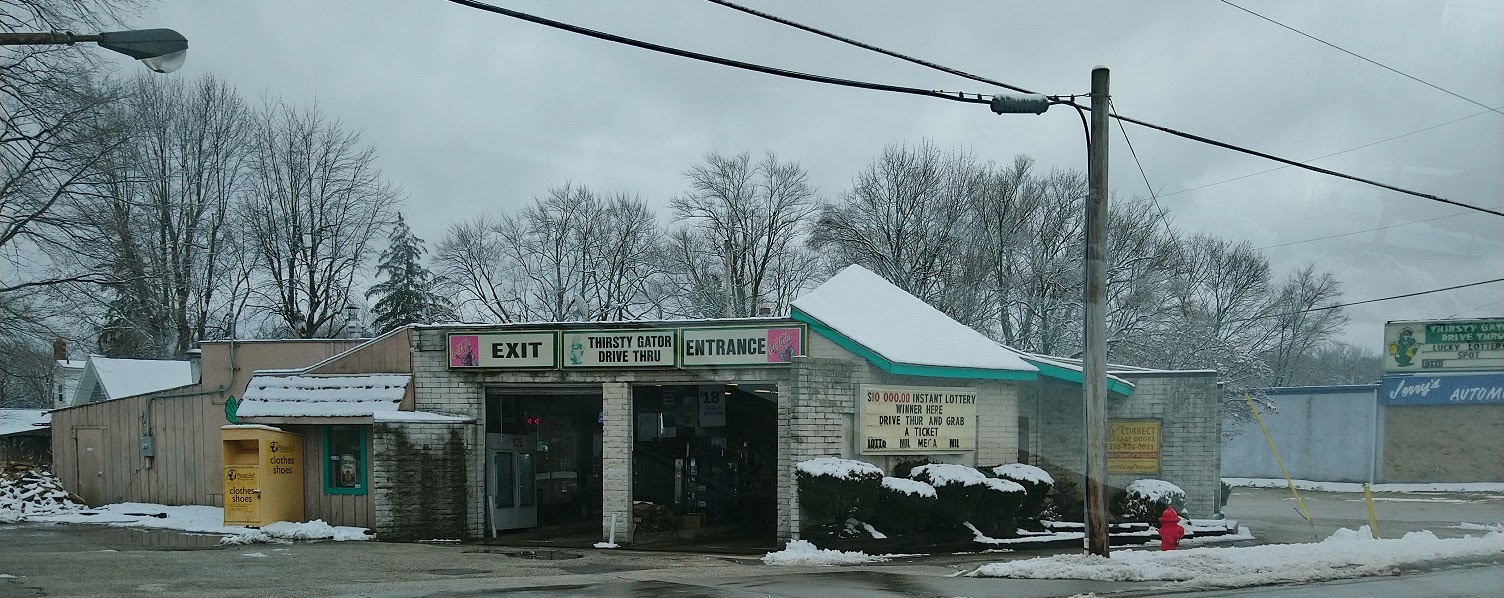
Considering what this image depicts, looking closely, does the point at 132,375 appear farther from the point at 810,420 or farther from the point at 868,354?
the point at 868,354

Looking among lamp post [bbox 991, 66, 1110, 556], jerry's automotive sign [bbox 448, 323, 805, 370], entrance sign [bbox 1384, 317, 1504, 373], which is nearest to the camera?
lamp post [bbox 991, 66, 1110, 556]

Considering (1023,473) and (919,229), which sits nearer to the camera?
(1023,473)

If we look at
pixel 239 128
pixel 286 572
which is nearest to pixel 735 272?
pixel 239 128

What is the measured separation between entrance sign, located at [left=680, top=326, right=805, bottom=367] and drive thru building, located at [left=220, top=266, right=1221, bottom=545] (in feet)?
0.08

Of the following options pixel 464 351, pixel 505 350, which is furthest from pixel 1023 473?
pixel 464 351

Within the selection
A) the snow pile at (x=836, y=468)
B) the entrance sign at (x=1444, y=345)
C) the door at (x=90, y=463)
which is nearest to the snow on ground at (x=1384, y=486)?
the entrance sign at (x=1444, y=345)

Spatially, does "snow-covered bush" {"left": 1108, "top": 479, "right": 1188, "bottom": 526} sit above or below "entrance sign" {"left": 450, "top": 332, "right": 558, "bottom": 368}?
below

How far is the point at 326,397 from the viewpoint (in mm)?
19859

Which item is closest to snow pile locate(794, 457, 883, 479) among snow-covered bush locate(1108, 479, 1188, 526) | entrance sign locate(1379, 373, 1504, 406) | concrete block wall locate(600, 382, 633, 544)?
concrete block wall locate(600, 382, 633, 544)

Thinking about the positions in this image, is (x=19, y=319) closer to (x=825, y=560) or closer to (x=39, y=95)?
(x=39, y=95)

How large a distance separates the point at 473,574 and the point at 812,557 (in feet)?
16.1

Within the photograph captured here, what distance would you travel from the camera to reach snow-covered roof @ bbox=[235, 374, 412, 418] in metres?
19.5

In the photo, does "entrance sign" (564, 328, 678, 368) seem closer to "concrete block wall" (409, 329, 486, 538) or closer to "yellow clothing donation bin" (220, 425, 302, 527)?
"concrete block wall" (409, 329, 486, 538)

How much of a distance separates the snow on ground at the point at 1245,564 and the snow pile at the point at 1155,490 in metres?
4.78
